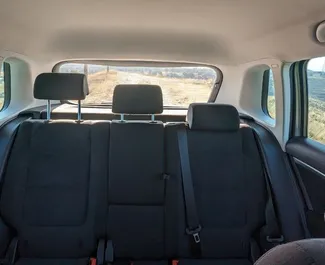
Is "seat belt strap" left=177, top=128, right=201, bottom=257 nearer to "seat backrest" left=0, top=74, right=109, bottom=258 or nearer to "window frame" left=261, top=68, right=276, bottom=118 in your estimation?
"seat backrest" left=0, top=74, right=109, bottom=258

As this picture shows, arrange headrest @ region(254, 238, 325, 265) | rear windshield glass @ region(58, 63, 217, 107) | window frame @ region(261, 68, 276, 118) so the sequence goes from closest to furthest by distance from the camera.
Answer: headrest @ region(254, 238, 325, 265) → window frame @ region(261, 68, 276, 118) → rear windshield glass @ region(58, 63, 217, 107)

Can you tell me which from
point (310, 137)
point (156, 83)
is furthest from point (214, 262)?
point (156, 83)

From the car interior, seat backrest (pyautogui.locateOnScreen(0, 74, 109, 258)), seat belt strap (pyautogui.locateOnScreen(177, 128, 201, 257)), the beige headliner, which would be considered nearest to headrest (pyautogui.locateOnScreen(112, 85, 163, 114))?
the car interior

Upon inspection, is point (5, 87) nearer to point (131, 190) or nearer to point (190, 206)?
point (131, 190)

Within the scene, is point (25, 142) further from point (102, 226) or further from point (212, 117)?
point (212, 117)

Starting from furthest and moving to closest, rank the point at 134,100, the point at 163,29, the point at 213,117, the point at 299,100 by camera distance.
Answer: the point at 163,29 → the point at 299,100 → the point at 134,100 → the point at 213,117

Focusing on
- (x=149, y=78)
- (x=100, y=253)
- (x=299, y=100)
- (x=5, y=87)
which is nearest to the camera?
(x=100, y=253)

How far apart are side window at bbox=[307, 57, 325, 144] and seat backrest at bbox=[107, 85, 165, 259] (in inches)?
40.3

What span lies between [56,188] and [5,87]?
1.55 meters

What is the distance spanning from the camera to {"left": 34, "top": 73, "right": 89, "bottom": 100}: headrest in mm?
2582

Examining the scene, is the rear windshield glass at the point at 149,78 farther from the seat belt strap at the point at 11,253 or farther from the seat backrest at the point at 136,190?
the seat belt strap at the point at 11,253

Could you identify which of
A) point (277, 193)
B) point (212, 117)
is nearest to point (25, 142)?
point (212, 117)

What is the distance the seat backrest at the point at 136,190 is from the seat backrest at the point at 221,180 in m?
0.10

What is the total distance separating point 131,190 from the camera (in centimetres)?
239
